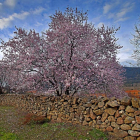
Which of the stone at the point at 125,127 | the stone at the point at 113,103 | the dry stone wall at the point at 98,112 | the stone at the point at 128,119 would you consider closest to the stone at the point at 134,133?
the dry stone wall at the point at 98,112

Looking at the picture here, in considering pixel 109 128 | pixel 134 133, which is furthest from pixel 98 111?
pixel 134 133

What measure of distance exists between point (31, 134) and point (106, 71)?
5.28m

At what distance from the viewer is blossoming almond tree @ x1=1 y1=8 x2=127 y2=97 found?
7531 mm

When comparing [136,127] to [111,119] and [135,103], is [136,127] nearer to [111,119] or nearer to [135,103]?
[135,103]

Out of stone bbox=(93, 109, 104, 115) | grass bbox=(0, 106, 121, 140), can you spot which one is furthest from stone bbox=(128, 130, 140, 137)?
stone bbox=(93, 109, 104, 115)

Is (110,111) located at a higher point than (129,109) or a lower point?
lower

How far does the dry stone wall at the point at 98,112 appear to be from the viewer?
4.81 meters

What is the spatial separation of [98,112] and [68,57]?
3760mm

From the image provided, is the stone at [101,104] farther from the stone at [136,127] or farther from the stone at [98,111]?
the stone at [136,127]

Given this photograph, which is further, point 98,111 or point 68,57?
point 68,57

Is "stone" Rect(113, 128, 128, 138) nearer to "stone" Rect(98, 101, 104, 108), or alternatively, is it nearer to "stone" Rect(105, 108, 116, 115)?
"stone" Rect(105, 108, 116, 115)

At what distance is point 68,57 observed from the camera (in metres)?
7.87

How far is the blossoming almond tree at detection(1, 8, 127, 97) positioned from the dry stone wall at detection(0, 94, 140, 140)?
1.02m

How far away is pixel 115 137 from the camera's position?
16.8 ft
